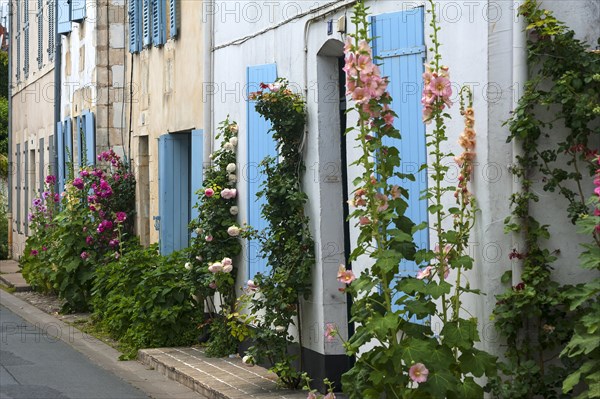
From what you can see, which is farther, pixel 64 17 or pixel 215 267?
pixel 64 17

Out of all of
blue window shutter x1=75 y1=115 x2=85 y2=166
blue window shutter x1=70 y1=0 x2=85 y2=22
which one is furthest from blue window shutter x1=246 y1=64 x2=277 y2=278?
blue window shutter x1=70 y1=0 x2=85 y2=22

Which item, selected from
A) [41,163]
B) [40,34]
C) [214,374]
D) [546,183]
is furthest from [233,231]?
[40,34]

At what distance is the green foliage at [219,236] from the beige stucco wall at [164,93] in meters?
1.32

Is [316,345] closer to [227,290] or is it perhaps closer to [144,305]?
[227,290]

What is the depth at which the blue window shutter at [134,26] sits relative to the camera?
15.6 m

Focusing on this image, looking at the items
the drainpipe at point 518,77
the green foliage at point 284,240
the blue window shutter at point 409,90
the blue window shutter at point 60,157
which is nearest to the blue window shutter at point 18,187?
the blue window shutter at point 60,157

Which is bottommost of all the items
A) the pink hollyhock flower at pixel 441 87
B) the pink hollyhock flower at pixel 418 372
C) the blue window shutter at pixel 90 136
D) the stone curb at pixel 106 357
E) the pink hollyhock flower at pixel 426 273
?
the stone curb at pixel 106 357

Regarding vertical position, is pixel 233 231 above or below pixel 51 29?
below

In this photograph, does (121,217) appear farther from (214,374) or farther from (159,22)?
(214,374)

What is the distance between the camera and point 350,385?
23.0 ft

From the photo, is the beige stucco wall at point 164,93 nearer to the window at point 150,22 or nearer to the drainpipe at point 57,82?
the window at point 150,22

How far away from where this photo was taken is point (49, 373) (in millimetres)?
10445

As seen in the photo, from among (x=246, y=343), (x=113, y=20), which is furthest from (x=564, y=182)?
(x=113, y=20)

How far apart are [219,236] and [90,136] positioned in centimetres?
664
